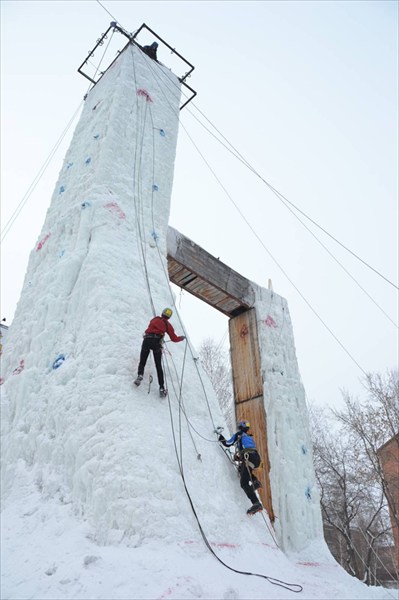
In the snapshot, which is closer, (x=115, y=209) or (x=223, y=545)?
(x=223, y=545)

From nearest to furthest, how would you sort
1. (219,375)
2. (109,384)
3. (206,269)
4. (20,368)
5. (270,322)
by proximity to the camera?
(109,384), (20,368), (206,269), (270,322), (219,375)

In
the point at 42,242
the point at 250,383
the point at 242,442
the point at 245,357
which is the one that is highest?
the point at 42,242

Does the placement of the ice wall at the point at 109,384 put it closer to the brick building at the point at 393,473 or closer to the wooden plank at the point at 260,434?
the wooden plank at the point at 260,434

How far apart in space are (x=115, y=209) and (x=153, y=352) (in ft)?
10.8

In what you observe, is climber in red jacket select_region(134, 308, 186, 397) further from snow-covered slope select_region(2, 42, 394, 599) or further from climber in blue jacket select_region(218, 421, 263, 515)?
climber in blue jacket select_region(218, 421, 263, 515)

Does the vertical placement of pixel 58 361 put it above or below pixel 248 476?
above

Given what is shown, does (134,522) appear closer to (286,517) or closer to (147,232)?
(286,517)

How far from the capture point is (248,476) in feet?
17.7

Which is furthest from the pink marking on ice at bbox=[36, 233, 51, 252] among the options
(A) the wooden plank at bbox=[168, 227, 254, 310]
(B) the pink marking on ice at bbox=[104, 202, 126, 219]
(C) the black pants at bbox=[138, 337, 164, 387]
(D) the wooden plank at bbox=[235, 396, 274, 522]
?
(D) the wooden plank at bbox=[235, 396, 274, 522]

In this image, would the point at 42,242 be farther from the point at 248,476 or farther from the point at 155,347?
the point at 248,476

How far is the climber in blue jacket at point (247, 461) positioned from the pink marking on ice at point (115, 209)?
14.0ft

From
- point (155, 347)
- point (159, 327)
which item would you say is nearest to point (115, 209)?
point (159, 327)

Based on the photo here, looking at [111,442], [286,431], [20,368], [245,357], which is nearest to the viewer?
[111,442]

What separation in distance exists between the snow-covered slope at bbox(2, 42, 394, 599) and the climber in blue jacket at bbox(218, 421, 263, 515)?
0.14 m
